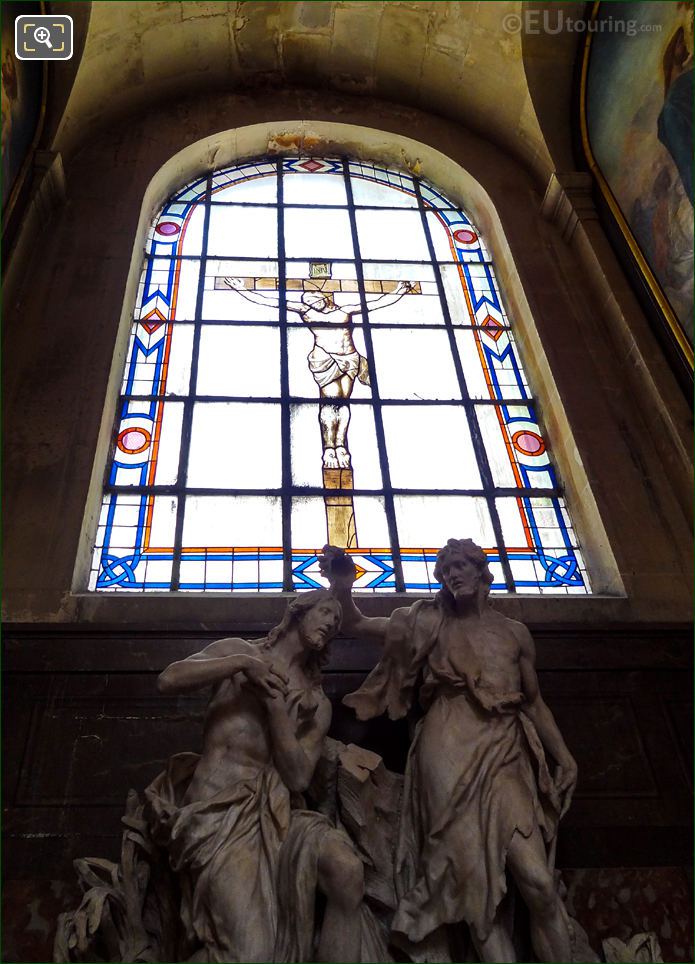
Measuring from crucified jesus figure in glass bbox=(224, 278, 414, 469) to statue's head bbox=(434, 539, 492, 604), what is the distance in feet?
6.87

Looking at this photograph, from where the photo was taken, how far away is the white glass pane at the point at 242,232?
26.5 feet

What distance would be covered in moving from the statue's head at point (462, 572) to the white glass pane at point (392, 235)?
14.9ft

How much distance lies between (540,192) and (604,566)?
13.9 ft

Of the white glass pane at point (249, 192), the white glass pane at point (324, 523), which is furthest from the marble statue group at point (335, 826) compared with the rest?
the white glass pane at point (249, 192)

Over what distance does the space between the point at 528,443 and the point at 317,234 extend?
306 cm

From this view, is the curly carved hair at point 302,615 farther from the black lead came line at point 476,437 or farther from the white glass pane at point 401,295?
the white glass pane at point 401,295

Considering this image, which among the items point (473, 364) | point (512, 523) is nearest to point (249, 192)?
point (473, 364)

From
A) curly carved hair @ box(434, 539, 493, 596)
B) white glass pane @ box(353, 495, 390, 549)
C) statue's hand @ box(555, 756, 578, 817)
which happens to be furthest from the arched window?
statue's hand @ box(555, 756, 578, 817)

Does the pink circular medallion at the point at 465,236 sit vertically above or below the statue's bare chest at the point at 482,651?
above

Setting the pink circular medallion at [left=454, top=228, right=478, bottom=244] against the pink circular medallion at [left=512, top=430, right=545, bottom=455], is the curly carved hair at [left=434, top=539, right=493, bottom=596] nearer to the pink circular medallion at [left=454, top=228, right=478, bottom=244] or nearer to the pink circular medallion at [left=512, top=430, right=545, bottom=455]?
the pink circular medallion at [left=512, top=430, right=545, bottom=455]

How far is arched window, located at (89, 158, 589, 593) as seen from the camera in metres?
5.78

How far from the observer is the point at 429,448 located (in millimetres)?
6520

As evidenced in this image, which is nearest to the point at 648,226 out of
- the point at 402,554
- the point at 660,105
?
the point at 660,105

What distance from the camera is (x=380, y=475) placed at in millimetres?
6270
